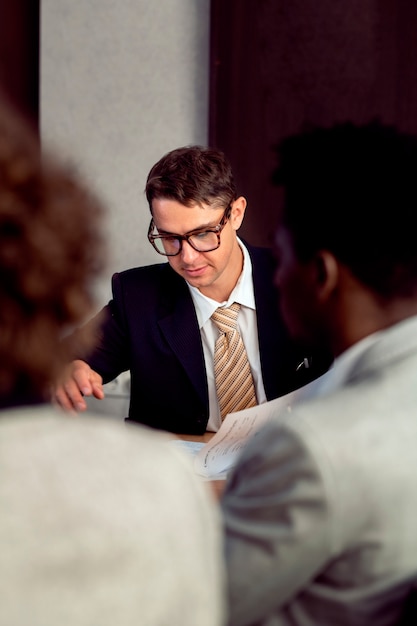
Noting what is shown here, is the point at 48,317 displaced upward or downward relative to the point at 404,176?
downward

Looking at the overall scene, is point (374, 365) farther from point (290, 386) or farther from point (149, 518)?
point (290, 386)

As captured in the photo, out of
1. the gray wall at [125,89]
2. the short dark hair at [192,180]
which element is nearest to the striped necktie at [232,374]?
the short dark hair at [192,180]

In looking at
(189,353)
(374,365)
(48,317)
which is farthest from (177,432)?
(48,317)

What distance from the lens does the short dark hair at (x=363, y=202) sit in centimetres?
107

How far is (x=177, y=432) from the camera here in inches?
79.3

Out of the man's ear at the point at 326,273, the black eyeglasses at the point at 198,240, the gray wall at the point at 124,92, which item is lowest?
the black eyeglasses at the point at 198,240

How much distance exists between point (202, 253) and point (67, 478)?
1444 millimetres

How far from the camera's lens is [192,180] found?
6.75ft

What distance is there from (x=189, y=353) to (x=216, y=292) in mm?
195

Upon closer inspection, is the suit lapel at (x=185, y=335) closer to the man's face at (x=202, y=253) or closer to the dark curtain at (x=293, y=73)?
the man's face at (x=202, y=253)

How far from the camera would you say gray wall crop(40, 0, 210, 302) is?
3135mm

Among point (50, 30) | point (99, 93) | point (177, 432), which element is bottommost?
point (177, 432)

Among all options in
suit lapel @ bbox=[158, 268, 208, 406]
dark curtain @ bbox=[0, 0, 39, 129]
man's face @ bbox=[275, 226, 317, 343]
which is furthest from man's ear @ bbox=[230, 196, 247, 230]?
dark curtain @ bbox=[0, 0, 39, 129]

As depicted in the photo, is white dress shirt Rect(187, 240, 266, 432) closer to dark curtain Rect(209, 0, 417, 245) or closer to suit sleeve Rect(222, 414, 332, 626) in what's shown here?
dark curtain Rect(209, 0, 417, 245)
